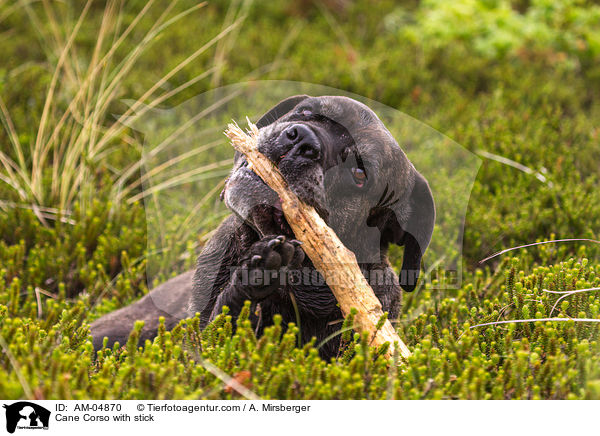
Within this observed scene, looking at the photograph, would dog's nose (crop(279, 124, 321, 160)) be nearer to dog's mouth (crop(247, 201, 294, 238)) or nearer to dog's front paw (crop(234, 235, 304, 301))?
dog's mouth (crop(247, 201, 294, 238))

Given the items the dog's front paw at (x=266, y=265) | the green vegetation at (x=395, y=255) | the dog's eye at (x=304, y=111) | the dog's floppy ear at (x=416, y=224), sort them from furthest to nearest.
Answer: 1. the dog's floppy ear at (x=416, y=224)
2. the dog's eye at (x=304, y=111)
3. the dog's front paw at (x=266, y=265)
4. the green vegetation at (x=395, y=255)

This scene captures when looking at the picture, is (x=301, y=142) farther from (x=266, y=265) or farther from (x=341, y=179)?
(x=266, y=265)

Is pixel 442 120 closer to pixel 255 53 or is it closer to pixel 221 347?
pixel 255 53

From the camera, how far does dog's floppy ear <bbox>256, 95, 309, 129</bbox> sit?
3.11 m

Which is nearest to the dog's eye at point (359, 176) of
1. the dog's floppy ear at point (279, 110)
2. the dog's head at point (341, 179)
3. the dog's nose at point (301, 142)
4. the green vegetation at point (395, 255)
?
the dog's head at point (341, 179)

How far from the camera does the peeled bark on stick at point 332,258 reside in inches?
103

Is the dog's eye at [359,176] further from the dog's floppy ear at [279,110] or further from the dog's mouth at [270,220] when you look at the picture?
the dog's floppy ear at [279,110]

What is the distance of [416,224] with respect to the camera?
310 centimetres
